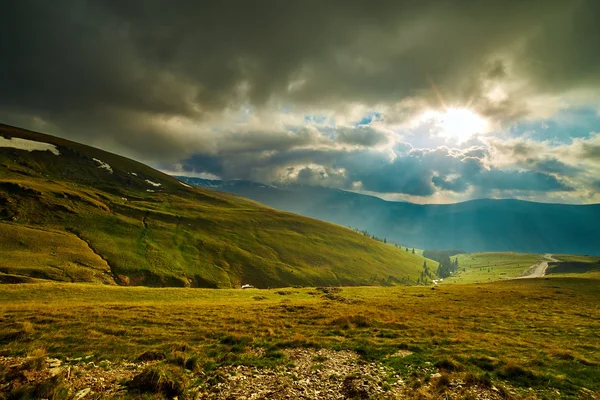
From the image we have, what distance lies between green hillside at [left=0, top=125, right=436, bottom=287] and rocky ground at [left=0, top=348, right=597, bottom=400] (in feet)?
Result: 242

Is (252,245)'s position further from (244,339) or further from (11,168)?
(11,168)

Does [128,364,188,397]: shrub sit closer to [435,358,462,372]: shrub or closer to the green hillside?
[435,358,462,372]: shrub

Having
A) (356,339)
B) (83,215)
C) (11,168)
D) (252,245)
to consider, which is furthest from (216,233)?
(356,339)

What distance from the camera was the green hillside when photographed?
85500mm

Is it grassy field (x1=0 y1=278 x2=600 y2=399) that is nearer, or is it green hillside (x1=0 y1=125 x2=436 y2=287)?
grassy field (x1=0 y1=278 x2=600 y2=399)

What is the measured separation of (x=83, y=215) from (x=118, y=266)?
50971 mm

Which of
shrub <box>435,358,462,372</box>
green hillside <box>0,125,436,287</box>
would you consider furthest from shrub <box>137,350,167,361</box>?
green hillside <box>0,125,436,287</box>

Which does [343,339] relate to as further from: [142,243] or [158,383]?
[142,243]

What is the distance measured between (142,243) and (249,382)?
118 meters

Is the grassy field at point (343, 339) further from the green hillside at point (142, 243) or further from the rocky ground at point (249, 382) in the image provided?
the green hillside at point (142, 243)

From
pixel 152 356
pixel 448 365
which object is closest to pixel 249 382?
pixel 152 356

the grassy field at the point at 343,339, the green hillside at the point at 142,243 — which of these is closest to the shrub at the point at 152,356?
the grassy field at the point at 343,339

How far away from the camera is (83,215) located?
12400 centimetres

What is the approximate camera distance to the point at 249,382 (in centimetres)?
1580
